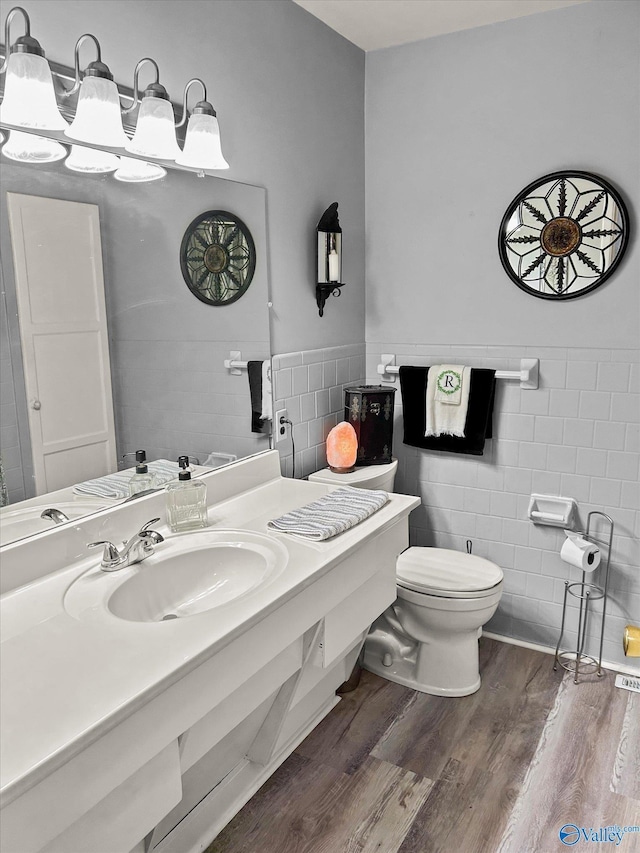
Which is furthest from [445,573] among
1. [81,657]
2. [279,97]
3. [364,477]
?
[279,97]

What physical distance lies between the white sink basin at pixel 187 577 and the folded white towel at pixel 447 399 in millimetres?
1334

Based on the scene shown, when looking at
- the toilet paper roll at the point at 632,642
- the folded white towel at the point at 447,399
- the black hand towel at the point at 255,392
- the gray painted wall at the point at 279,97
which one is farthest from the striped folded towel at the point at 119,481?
the toilet paper roll at the point at 632,642

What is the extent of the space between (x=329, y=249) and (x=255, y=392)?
725 millimetres

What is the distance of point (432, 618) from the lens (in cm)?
248

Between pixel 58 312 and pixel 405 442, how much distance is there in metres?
1.81

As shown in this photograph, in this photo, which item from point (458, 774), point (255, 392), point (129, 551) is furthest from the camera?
point (255, 392)

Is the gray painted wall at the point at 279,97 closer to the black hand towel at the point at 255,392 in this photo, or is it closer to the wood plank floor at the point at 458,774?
the black hand towel at the point at 255,392

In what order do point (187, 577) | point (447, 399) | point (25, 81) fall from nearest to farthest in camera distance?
point (25, 81) < point (187, 577) < point (447, 399)

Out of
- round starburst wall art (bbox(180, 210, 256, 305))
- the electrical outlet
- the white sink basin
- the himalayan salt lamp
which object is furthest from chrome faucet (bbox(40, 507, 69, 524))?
the himalayan salt lamp

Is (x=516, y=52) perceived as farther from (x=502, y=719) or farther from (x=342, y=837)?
(x=342, y=837)

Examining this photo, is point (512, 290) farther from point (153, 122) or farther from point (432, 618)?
point (153, 122)

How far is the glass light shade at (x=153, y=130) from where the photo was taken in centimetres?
173

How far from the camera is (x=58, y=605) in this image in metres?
1.38

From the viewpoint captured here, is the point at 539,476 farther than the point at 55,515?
Yes
